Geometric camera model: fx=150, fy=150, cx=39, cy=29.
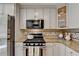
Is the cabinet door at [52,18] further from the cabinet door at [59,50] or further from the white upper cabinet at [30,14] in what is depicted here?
the cabinet door at [59,50]

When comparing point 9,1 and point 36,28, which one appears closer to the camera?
point 9,1

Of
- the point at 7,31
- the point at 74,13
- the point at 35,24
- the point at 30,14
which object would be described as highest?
the point at 30,14

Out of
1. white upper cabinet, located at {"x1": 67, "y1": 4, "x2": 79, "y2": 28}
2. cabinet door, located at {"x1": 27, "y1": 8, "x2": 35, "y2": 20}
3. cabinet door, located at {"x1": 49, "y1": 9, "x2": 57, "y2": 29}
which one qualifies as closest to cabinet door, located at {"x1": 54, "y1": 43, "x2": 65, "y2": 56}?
white upper cabinet, located at {"x1": 67, "y1": 4, "x2": 79, "y2": 28}

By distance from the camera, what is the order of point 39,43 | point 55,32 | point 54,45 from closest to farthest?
point 54,45, point 39,43, point 55,32

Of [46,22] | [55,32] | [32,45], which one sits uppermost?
[46,22]

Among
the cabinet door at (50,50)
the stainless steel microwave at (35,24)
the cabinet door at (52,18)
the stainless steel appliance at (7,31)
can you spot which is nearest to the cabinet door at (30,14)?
the stainless steel microwave at (35,24)

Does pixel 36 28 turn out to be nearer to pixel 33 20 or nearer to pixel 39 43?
pixel 33 20

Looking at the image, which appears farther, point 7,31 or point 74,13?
point 74,13

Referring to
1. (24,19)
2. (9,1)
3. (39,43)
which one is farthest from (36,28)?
(9,1)

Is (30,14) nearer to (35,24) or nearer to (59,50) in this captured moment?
(35,24)

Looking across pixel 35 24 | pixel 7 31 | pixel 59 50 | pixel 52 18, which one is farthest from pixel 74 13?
pixel 35 24

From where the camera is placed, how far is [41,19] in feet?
12.6

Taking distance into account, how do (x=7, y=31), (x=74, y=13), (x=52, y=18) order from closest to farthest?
(x=7, y=31)
(x=74, y=13)
(x=52, y=18)

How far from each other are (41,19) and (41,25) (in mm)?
176
